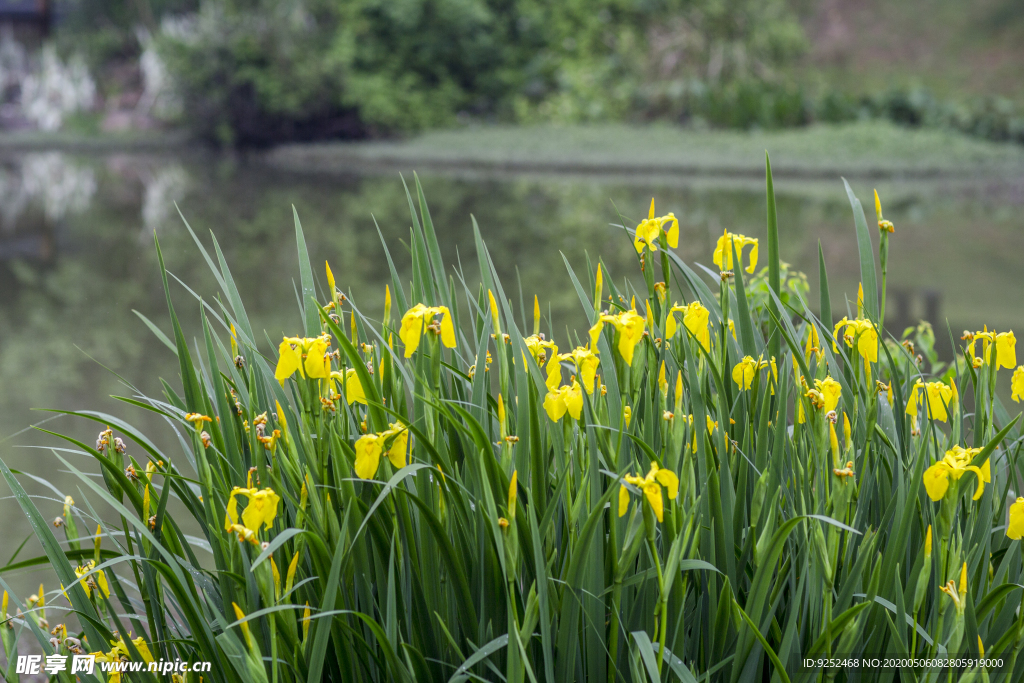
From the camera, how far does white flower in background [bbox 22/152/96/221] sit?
9875 mm

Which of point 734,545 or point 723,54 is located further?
point 723,54

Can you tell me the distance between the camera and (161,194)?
1088cm

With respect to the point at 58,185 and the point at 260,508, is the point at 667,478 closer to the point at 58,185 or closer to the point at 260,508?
the point at 260,508

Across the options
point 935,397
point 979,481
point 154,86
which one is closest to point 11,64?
point 154,86

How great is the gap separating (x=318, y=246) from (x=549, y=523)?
6709 millimetres

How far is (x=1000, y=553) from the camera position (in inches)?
47.9

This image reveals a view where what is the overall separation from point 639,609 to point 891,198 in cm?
1062

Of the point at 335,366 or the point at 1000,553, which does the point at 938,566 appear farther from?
the point at 335,366

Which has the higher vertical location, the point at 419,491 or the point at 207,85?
the point at 207,85

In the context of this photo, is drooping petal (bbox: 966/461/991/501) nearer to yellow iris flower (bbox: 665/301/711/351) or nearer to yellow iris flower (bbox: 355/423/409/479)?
yellow iris flower (bbox: 665/301/711/351)

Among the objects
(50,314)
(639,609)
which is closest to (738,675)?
(639,609)

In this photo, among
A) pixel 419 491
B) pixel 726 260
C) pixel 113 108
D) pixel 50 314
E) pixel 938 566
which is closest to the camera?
pixel 938 566

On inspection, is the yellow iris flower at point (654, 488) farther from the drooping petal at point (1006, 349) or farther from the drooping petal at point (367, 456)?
the drooping petal at point (1006, 349)

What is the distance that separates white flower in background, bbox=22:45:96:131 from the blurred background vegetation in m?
0.56
